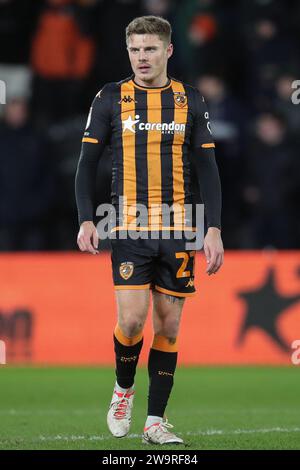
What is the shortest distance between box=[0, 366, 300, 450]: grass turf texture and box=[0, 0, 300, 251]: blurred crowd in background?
179 centimetres

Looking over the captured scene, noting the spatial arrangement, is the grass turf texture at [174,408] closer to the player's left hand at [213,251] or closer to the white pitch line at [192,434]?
the white pitch line at [192,434]

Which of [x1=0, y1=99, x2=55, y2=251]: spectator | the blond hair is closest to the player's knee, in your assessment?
the blond hair

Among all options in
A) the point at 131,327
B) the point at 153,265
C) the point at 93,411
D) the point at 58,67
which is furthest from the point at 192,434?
the point at 58,67

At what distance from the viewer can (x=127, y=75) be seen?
513 inches

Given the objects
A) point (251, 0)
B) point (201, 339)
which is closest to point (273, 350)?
point (201, 339)

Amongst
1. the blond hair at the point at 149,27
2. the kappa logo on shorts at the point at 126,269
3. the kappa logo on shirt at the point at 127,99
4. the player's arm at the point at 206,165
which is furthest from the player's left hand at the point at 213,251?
the blond hair at the point at 149,27

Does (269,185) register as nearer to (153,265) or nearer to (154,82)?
(154,82)

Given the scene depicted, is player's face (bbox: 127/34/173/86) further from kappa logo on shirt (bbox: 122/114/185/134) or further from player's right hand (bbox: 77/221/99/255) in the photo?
player's right hand (bbox: 77/221/99/255)

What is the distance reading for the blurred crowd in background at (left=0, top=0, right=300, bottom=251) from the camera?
1241cm

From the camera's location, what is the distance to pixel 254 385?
1023 cm

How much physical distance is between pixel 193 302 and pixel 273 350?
879mm

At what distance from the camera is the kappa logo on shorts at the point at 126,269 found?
6387mm

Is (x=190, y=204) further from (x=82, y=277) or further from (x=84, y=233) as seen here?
(x=82, y=277)
